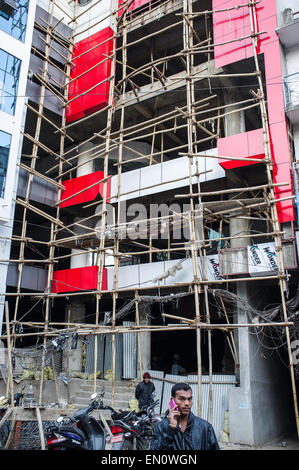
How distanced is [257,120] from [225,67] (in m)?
3.14

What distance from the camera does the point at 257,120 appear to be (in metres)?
15.7

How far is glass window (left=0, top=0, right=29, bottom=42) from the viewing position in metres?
15.6

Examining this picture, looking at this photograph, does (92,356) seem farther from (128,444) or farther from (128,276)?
(128,444)

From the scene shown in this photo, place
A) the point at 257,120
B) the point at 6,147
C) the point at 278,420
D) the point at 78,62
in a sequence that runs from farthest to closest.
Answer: the point at 78,62 → the point at 257,120 → the point at 6,147 → the point at 278,420

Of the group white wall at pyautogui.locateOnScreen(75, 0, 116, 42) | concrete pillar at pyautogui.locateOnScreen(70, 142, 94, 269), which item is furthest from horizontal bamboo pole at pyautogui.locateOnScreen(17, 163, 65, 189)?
white wall at pyautogui.locateOnScreen(75, 0, 116, 42)

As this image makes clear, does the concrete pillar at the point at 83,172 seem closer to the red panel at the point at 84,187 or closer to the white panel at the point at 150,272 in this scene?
the red panel at the point at 84,187

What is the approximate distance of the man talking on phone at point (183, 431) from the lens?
3.43 m

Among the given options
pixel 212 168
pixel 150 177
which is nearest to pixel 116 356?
pixel 150 177

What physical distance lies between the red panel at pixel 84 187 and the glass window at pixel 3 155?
3.03 meters

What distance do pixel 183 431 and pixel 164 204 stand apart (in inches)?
479

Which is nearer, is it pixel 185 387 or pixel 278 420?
pixel 185 387
